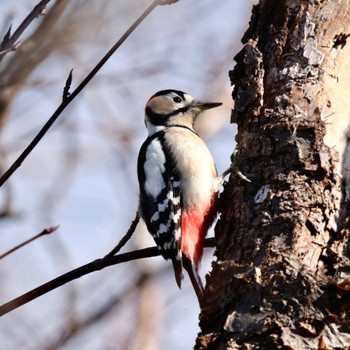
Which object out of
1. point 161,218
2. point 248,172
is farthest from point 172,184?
point 248,172

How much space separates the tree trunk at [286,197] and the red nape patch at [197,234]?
0.55m

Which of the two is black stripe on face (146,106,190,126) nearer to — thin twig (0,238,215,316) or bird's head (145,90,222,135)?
bird's head (145,90,222,135)

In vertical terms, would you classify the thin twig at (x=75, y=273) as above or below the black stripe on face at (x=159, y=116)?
below

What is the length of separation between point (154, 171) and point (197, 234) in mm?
466

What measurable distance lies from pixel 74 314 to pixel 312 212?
393cm

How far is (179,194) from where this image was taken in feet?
12.3

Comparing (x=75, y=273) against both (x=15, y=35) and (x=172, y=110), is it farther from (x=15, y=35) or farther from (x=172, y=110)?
(x=172, y=110)

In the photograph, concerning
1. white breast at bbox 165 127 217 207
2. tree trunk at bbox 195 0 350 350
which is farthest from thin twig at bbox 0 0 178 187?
white breast at bbox 165 127 217 207

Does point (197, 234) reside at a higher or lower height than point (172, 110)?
lower

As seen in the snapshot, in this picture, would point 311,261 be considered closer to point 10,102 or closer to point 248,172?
point 248,172

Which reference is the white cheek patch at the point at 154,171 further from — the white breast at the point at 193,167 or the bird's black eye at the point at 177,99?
the bird's black eye at the point at 177,99

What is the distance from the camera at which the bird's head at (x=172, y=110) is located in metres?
4.42

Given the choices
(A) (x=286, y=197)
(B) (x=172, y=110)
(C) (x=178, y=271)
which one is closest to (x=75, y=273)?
(A) (x=286, y=197)

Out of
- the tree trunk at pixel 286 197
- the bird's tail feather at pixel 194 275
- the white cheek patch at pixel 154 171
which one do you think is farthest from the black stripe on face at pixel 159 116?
the tree trunk at pixel 286 197
